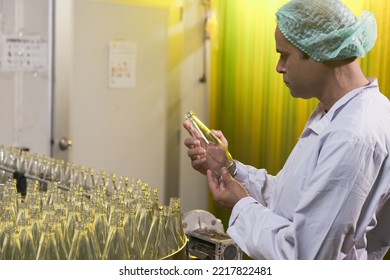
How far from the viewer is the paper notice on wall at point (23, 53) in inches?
143

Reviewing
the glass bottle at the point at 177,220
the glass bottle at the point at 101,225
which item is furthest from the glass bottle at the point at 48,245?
the glass bottle at the point at 177,220

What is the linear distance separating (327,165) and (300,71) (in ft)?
1.02

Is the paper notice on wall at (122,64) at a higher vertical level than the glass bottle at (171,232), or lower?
higher

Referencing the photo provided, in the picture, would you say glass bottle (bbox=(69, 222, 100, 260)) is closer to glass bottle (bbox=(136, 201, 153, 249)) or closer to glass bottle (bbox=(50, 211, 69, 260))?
glass bottle (bbox=(50, 211, 69, 260))

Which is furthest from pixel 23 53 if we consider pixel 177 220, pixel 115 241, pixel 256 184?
pixel 115 241

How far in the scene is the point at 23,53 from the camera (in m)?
3.66

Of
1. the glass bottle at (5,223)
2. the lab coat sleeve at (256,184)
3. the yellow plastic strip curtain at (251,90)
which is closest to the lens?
the glass bottle at (5,223)

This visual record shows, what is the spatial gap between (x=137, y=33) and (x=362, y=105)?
273 centimetres

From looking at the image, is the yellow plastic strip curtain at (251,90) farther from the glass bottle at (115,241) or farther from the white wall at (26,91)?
the glass bottle at (115,241)

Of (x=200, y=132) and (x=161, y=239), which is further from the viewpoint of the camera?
(x=200, y=132)

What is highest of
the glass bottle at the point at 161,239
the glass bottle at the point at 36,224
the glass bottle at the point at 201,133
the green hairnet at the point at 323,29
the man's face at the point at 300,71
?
the green hairnet at the point at 323,29

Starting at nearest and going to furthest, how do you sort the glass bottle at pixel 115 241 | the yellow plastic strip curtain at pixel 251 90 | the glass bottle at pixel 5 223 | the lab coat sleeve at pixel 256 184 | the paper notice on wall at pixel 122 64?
the glass bottle at pixel 5 223, the glass bottle at pixel 115 241, the lab coat sleeve at pixel 256 184, the yellow plastic strip curtain at pixel 251 90, the paper notice on wall at pixel 122 64

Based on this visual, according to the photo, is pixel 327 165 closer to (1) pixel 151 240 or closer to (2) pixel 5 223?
(1) pixel 151 240
